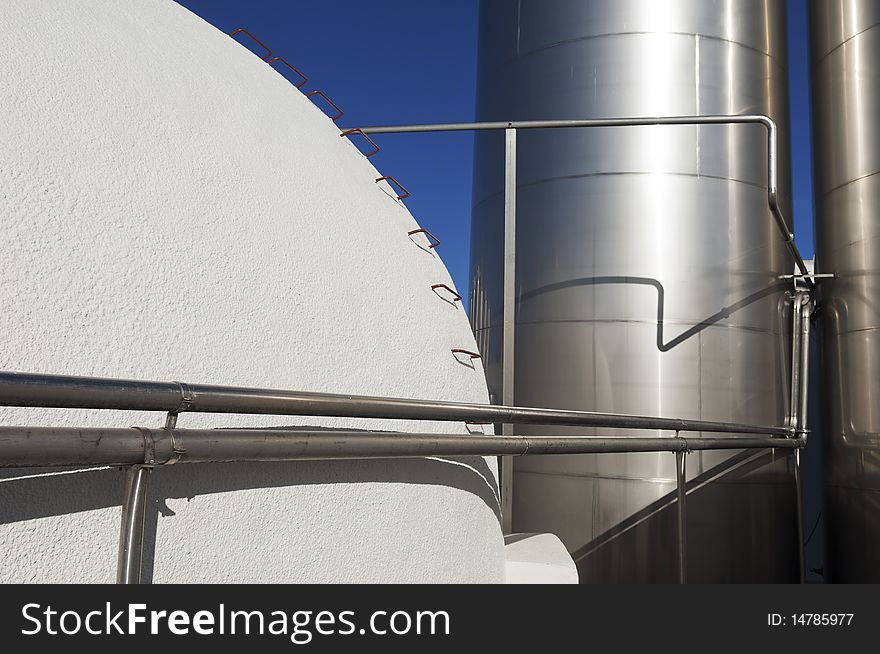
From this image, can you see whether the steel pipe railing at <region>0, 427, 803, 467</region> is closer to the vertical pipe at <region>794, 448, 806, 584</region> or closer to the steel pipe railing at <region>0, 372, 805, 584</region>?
the steel pipe railing at <region>0, 372, 805, 584</region>

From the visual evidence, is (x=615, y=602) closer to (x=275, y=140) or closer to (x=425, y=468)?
(x=425, y=468)

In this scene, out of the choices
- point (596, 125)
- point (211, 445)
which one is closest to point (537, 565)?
point (211, 445)

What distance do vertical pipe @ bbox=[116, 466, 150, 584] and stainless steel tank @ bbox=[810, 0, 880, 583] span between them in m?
6.25

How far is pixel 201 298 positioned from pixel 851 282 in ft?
20.4

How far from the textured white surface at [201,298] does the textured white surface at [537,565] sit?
0.13 metres

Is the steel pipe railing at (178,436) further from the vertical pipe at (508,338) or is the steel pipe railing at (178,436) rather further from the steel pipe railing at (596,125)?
the steel pipe railing at (596,125)

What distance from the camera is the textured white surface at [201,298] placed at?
58.3 inches

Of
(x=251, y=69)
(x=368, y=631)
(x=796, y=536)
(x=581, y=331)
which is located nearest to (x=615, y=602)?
(x=368, y=631)

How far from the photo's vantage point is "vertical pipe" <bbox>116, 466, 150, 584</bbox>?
56.1 inches

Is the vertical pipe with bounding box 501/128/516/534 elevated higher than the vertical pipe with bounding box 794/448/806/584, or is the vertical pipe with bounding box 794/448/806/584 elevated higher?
the vertical pipe with bounding box 501/128/516/534

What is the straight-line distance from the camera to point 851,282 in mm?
6434

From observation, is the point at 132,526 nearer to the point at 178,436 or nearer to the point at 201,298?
the point at 178,436

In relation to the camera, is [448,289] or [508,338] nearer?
[448,289]

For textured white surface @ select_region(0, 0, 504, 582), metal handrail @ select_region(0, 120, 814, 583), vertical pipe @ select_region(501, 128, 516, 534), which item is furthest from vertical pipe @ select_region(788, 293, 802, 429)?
textured white surface @ select_region(0, 0, 504, 582)
